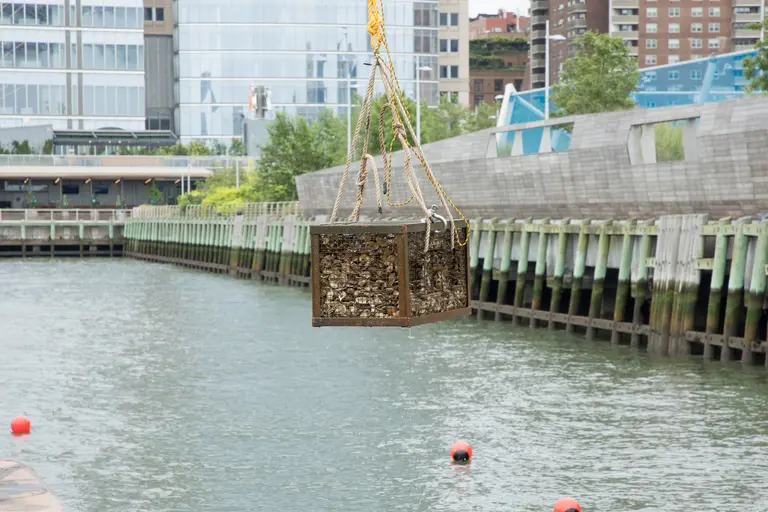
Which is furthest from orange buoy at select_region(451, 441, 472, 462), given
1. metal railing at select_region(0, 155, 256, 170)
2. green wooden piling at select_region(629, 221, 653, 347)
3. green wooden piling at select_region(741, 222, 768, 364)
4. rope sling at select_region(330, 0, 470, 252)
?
metal railing at select_region(0, 155, 256, 170)

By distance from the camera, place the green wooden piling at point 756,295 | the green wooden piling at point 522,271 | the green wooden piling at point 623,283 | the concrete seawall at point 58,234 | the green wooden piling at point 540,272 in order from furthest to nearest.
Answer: the concrete seawall at point 58,234
the green wooden piling at point 522,271
the green wooden piling at point 540,272
the green wooden piling at point 623,283
the green wooden piling at point 756,295

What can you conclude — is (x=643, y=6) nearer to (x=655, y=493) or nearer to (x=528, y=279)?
A: (x=528, y=279)

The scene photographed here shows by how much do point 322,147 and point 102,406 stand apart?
7132 centimetres

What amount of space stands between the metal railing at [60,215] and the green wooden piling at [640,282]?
81649mm

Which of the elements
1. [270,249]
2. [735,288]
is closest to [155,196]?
[270,249]

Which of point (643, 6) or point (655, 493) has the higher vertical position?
point (643, 6)

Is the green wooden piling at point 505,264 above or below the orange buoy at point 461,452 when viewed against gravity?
above

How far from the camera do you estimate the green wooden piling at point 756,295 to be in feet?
104

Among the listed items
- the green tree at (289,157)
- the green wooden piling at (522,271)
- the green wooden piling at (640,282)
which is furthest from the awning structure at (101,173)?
the green wooden piling at (640,282)

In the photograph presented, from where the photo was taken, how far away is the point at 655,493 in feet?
71.6

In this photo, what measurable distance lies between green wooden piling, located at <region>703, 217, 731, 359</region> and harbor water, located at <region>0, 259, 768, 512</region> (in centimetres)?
84

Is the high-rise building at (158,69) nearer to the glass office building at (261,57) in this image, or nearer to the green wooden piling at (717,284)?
the glass office building at (261,57)

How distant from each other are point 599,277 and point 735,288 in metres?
7.23

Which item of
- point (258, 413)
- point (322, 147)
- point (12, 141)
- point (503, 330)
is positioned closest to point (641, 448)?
point (258, 413)
